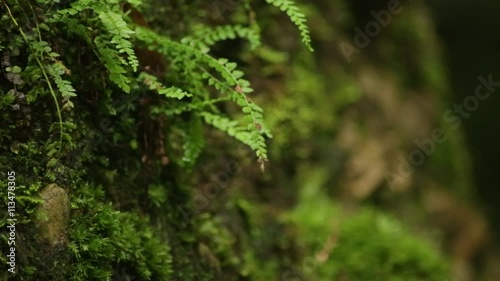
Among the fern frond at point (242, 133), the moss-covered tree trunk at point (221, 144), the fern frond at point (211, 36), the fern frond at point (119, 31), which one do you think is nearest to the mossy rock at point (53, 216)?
the moss-covered tree trunk at point (221, 144)

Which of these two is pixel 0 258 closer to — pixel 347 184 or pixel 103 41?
pixel 103 41

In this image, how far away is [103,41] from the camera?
188 cm

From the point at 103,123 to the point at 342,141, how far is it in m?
2.10

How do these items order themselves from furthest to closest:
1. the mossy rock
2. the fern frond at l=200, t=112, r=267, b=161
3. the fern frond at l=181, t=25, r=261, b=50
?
the fern frond at l=181, t=25, r=261, b=50
the fern frond at l=200, t=112, r=267, b=161
the mossy rock

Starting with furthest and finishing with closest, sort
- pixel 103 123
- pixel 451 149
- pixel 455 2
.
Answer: pixel 455 2
pixel 451 149
pixel 103 123

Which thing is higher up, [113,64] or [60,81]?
[113,64]

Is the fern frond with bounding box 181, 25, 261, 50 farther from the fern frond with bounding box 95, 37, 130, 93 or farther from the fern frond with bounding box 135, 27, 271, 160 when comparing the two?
the fern frond with bounding box 95, 37, 130, 93

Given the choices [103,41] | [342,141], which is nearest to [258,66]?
[342,141]

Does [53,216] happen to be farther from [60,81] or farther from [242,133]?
[242,133]

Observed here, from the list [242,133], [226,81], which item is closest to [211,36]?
[226,81]

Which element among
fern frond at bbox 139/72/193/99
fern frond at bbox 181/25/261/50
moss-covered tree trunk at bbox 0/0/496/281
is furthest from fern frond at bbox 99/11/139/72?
fern frond at bbox 181/25/261/50

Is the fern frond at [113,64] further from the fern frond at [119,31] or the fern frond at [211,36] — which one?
the fern frond at [211,36]

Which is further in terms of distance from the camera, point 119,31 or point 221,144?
point 221,144

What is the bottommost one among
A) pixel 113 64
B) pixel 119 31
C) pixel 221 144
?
pixel 221 144
